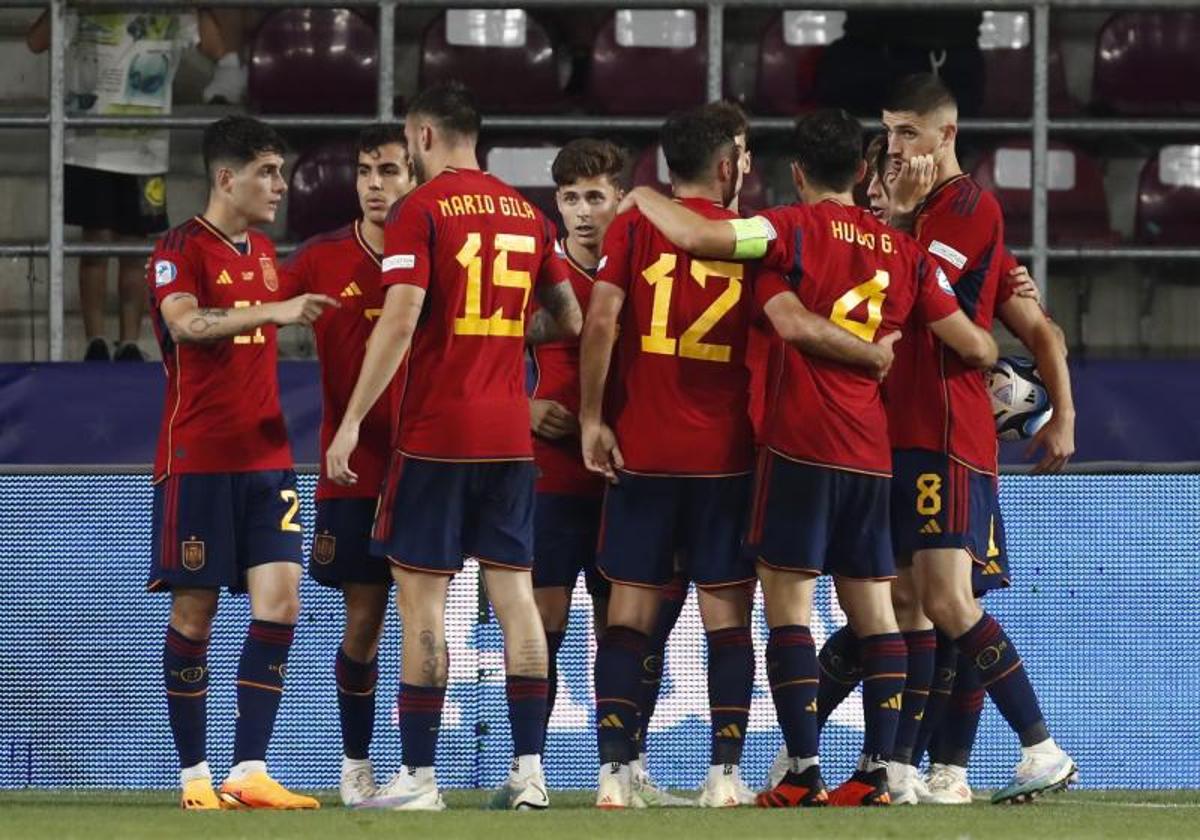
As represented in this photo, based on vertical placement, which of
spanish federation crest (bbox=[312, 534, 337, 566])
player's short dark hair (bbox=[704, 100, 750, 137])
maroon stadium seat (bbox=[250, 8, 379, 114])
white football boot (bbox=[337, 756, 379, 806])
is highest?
maroon stadium seat (bbox=[250, 8, 379, 114])

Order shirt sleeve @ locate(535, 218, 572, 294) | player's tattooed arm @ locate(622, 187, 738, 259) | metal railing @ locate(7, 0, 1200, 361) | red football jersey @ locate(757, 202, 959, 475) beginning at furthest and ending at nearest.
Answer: metal railing @ locate(7, 0, 1200, 361) → shirt sleeve @ locate(535, 218, 572, 294) → red football jersey @ locate(757, 202, 959, 475) → player's tattooed arm @ locate(622, 187, 738, 259)

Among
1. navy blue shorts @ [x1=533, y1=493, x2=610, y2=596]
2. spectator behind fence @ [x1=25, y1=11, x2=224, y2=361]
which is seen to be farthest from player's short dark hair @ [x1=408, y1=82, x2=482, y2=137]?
spectator behind fence @ [x1=25, y1=11, x2=224, y2=361]

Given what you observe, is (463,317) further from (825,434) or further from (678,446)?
(825,434)

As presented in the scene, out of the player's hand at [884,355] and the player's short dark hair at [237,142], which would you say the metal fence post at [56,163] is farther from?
the player's hand at [884,355]

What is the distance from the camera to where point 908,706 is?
7898 millimetres

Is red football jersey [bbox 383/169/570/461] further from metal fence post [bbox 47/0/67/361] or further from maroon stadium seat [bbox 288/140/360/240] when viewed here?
maroon stadium seat [bbox 288/140/360/240]

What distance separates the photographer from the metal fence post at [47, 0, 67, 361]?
35.1 feet

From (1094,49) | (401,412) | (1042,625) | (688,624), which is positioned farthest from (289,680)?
(1094,49)

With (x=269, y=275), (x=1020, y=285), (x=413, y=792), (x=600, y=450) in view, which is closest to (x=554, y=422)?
(x=600, y=450)

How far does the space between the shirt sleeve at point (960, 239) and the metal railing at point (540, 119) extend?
9.35 ft

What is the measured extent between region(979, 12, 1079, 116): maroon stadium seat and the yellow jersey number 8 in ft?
17.5

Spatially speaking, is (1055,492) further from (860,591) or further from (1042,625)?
(860,591)

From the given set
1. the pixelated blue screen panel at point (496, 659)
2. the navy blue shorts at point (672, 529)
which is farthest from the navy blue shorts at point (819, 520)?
the pixelated blue screen panel at point (496, 659)

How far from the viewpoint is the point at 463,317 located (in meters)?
7.37
